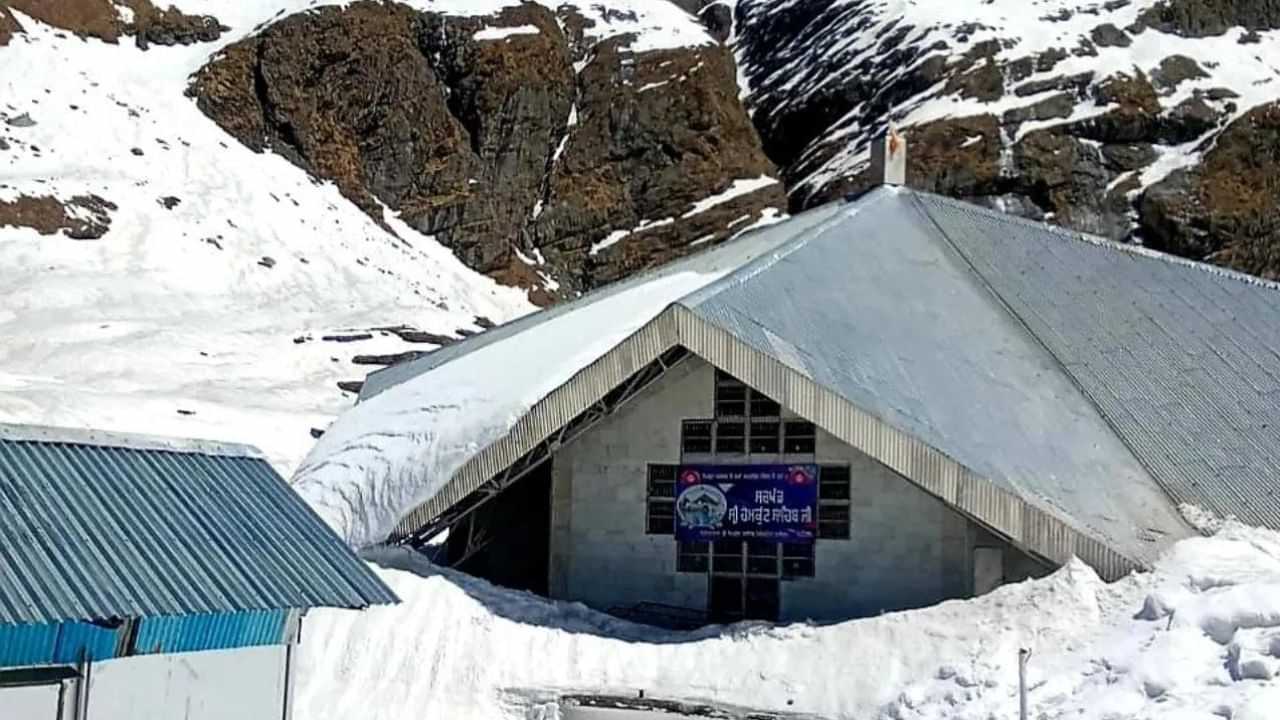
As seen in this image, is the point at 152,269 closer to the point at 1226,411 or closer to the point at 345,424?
the point at 345,424

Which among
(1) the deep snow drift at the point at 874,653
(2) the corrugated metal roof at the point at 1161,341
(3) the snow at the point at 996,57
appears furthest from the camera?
(3) the snow at the point at 996,57

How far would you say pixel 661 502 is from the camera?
57.5 ft

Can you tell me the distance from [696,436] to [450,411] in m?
3.25

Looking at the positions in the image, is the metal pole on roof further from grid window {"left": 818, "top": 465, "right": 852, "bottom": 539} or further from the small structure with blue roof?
the small structure with blue roof

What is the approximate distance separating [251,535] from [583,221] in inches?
3098

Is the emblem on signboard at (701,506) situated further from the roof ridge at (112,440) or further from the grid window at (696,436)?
the roof ridge at (112,440)

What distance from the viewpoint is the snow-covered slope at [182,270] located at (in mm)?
44094

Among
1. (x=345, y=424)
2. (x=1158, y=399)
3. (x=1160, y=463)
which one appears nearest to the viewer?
(x=1160, y=463)

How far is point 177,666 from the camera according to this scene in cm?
988

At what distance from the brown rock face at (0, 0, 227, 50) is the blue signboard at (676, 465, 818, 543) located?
251ft

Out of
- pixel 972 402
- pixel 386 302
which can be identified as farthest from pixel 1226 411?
pixel 386 302

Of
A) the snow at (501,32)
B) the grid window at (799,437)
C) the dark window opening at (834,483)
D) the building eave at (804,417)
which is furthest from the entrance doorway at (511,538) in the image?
the snow at (501,32)

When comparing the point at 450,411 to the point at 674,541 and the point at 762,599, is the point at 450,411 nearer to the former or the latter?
the point at 674,541

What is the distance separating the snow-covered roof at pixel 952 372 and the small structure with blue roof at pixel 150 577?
5805 mm
